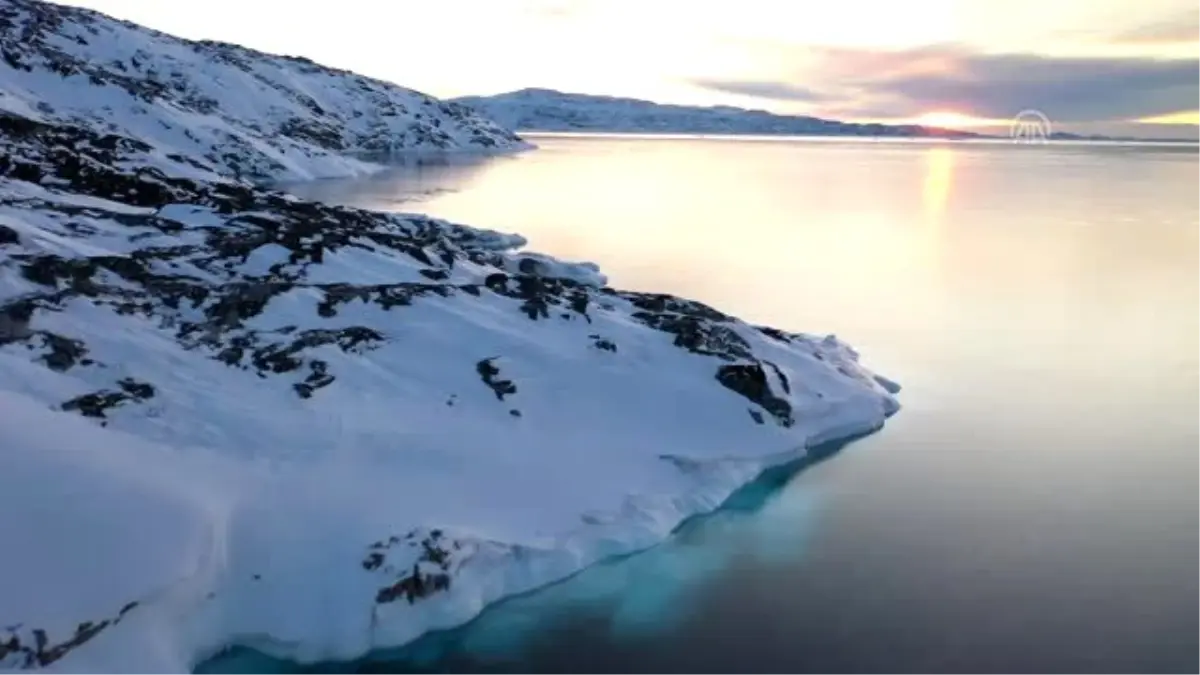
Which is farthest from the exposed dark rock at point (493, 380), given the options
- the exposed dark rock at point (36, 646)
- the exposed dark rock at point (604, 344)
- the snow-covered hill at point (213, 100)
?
the snow-covered hill at point (213, 100)

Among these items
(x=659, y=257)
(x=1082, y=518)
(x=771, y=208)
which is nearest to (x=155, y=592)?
(x=1082, y=518)

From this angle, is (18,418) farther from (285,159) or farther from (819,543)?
(285,159)

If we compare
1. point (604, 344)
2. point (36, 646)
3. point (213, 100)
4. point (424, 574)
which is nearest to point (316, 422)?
point (424, 574)

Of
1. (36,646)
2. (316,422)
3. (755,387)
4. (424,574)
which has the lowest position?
(424,574)

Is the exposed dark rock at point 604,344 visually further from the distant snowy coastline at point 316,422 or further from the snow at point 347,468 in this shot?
the snow at point 347,468

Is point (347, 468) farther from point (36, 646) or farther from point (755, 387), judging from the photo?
point (755, 387)

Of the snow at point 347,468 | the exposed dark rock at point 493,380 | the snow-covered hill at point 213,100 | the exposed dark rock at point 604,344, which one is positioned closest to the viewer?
the snow at point 347,468

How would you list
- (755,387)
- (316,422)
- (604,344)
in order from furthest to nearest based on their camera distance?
(604,344)
(755,387)
(316,422)
